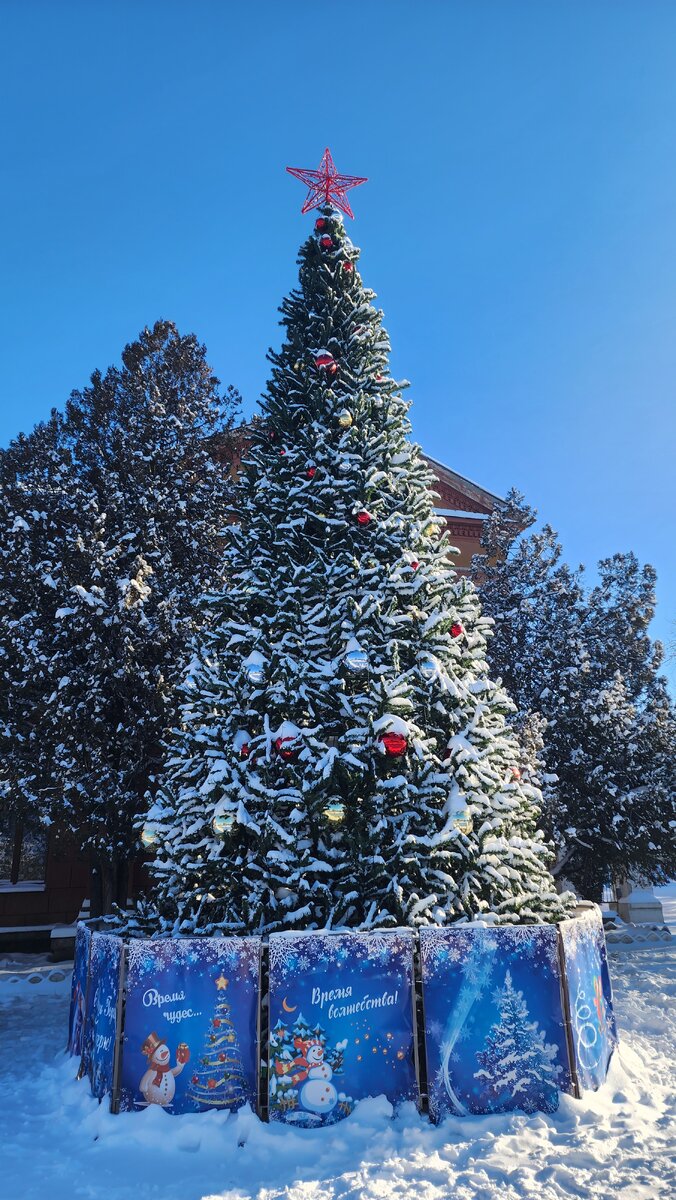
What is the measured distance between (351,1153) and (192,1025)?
5.57 feet

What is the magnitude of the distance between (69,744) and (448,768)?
29.0ft

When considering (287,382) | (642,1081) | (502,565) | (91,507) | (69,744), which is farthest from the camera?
(502,565)

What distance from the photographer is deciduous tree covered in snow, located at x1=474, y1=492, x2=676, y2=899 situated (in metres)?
17.8

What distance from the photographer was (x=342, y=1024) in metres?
6.57

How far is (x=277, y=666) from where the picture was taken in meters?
8.39

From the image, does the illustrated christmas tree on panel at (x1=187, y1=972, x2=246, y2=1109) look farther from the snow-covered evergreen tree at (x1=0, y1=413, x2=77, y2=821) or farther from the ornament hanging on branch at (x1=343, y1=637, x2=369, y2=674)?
the snow-covered evergreen tree at (x1=0, y1=413, x2=77, y2=821)

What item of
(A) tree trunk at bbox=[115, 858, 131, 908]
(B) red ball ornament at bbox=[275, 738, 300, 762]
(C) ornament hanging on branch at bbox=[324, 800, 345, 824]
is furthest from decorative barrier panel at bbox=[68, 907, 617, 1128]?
(A) tree trunk at bbox=[115, 858, 131, 908]

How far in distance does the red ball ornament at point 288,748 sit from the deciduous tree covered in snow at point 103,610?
237 inches

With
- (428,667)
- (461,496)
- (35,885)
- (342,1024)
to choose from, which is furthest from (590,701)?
(35,885)

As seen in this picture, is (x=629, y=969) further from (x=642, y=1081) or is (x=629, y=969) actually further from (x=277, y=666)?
(x=277, y=666)

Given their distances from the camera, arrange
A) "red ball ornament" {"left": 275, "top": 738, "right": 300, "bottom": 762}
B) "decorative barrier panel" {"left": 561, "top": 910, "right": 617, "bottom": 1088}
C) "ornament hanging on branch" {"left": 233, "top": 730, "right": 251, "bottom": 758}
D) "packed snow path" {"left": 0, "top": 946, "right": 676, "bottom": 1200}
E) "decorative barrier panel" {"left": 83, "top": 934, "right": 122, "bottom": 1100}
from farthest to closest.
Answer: "ornament hanging on branch" {"left": 233, "top": 730, "right": 251, "bottom": 758}, "red ball ornament" {"left": 275, "top": 738, "right": 300, "bottom": 762}, "decorative barrier panel" {"left": 561, "top": 910, "right": 617, "bottom": 1088}, "decorative barrier panel" {"left": 83, "top": 934, "right": 122, "bottom": 1100}, "packed snow path" {"left": 0, "top": 946, "right": 676, "bottom": 1200}

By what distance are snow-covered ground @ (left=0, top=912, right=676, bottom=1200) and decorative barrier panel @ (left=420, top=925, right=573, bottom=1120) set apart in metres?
0.21

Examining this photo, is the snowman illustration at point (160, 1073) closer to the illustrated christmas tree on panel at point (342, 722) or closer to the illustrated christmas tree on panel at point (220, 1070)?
the illustrated christmas tree on panel at point (220, 1070)

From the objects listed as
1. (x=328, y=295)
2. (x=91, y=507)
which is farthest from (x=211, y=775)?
(x=91, y=507)
